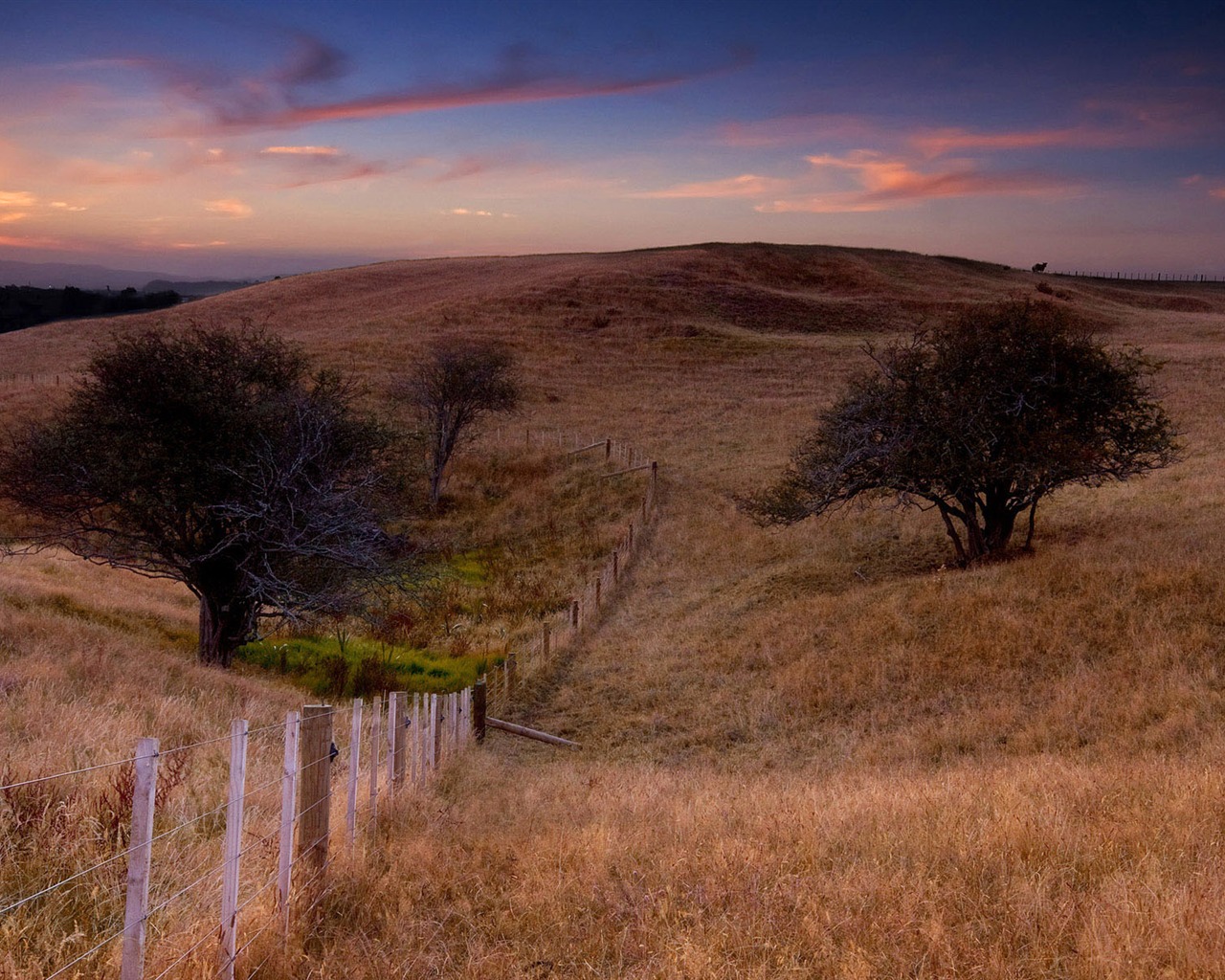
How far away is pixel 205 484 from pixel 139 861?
51.4ft

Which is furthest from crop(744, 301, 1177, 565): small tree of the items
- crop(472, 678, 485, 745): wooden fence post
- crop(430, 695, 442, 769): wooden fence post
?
crop(430, 695, 442, 769): wooden fence post

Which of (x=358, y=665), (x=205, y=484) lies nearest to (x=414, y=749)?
(x=358, y=665)

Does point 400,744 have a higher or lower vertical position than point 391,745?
lower

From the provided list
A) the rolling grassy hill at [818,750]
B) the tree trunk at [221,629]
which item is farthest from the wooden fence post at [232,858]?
the tree trunk at [221,629]

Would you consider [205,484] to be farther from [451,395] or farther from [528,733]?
[451,395]

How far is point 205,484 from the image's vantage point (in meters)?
18.2

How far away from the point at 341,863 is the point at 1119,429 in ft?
75.4

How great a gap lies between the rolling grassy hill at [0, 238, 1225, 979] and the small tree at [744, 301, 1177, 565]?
75.2 inches

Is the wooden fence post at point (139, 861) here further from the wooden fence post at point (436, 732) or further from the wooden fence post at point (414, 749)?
the wooden fence post at point (436, 732)

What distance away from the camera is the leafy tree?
17.8 metres

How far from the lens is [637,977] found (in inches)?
195

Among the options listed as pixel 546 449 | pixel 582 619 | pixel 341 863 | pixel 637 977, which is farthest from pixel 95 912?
pixel 546 449

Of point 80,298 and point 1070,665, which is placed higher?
point 80,298

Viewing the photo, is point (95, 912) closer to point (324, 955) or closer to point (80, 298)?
point (324, 955)
